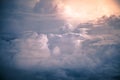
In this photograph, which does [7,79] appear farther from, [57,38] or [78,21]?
[78,21]

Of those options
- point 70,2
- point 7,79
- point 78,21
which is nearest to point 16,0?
point 70,2

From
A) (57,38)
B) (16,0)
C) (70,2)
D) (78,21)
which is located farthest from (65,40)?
(16,0)

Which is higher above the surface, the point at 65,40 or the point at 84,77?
→ the point at 65,40

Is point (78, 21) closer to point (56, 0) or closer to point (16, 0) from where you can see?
point (56, 0)

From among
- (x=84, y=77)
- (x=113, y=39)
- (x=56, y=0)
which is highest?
(x=56, y=0)

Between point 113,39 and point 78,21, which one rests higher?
point 78,21

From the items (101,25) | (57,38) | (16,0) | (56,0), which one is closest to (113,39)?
(101,25)

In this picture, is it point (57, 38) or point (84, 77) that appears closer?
point (57, 38)

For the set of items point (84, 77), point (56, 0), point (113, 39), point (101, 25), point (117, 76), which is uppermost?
point (56, 0)
